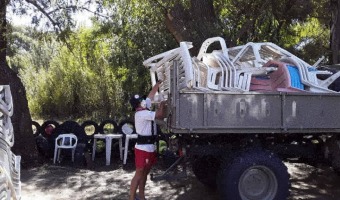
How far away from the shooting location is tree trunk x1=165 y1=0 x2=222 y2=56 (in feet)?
37.1

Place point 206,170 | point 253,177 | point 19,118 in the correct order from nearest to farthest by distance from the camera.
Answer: point 253,177, point 206,170, point 19,118

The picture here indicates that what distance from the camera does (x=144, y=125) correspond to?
687cm

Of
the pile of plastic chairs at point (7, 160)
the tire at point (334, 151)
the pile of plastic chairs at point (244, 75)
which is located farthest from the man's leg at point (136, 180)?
the tire at point (334, 151)

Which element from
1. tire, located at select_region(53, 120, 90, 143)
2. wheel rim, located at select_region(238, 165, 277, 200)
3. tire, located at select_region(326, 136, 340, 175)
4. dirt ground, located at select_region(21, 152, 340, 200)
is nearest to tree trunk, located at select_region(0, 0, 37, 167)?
dirt ground, located at select_region(21, 152, 340, 200)

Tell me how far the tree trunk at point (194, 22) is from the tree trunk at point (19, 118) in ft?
12.1

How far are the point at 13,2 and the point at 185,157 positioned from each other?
5070 mm

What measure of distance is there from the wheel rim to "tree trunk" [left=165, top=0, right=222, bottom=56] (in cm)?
516

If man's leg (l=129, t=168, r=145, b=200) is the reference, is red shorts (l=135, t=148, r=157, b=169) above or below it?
above

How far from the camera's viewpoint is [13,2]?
380 inches

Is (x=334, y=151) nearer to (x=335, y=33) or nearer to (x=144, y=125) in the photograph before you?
(x=144, y=125)

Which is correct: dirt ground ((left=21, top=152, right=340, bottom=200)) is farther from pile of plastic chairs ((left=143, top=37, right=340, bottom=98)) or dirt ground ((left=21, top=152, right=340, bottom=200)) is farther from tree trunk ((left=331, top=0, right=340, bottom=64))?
tree trunk ((left=331, top=0, right=340, bottom=64))

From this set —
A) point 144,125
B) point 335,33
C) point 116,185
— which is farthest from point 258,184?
point 335,33

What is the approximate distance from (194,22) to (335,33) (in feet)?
12.0

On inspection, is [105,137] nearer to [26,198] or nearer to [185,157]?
[26,198]
